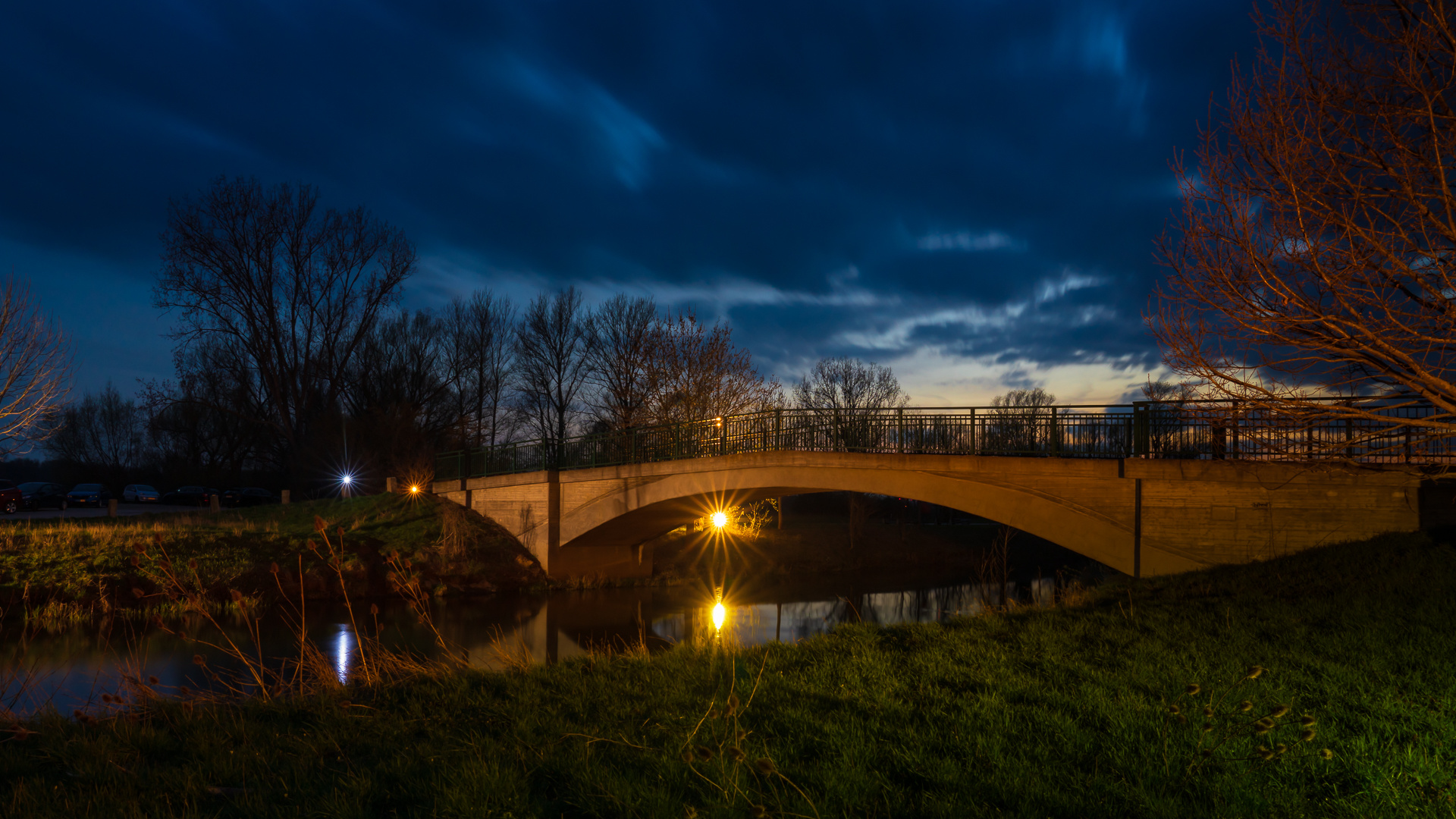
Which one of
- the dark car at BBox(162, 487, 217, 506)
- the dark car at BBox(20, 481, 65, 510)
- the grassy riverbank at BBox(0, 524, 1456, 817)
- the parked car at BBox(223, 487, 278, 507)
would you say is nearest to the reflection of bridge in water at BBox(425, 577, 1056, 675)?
the grassy riverbank at BBox(0, 524, 1456, 817)

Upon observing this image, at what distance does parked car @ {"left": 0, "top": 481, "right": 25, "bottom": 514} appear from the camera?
31.5 meters

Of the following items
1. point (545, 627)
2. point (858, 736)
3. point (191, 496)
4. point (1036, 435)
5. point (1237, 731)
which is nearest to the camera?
point (1237, 731)

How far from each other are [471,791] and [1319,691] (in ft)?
16.9

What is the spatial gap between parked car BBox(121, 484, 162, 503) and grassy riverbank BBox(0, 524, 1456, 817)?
45376 millimetres

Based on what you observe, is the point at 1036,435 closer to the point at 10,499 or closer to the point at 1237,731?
the point at 1237,731

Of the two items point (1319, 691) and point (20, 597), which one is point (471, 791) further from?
point (20, 597)

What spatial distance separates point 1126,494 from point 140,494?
161ft

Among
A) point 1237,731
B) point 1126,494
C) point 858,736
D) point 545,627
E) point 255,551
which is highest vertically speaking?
point 1126,494

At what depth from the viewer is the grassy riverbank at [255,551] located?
1647cm

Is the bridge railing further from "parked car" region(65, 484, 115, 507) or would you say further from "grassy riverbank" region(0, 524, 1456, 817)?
"parked car" region(65, 484, 115, 507)

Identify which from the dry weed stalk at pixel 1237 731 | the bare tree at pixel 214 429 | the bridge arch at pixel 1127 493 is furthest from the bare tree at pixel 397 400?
the dry weed stalk at pixel 1237 731

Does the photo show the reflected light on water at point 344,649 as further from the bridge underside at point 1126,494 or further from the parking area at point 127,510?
the parking area at point 127,510

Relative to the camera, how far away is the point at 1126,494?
12.2 metres

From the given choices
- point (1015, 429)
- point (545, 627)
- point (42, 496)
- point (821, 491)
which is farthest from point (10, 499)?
point (1015, 429)
